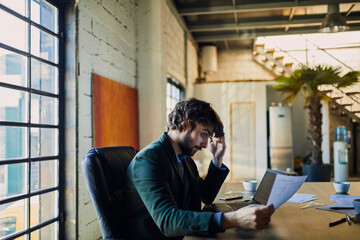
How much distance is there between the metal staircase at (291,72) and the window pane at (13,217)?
7171mm

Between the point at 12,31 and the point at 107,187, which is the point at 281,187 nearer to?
the point at 107,187

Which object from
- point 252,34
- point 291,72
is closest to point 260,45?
point 252,34

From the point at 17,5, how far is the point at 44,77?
1.82ft

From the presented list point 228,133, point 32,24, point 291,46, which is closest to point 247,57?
point 291,46

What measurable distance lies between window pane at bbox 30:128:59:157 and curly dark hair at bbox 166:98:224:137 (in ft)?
4.44

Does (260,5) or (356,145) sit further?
(356,145)

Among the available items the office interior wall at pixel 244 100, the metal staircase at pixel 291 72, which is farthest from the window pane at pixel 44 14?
the metal staircase at pixel 291 72

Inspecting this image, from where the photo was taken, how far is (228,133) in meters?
8.17

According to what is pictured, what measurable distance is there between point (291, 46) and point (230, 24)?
Result: 2340 mm

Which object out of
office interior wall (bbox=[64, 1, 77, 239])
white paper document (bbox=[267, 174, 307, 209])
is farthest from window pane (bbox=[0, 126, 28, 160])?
white paper document (bbox=[267, 174, 307, 209])

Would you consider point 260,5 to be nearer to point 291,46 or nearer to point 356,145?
point 291,46

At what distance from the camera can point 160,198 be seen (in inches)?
48.1

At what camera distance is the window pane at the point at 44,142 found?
2.49m

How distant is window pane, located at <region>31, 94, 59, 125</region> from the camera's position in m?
2.49
